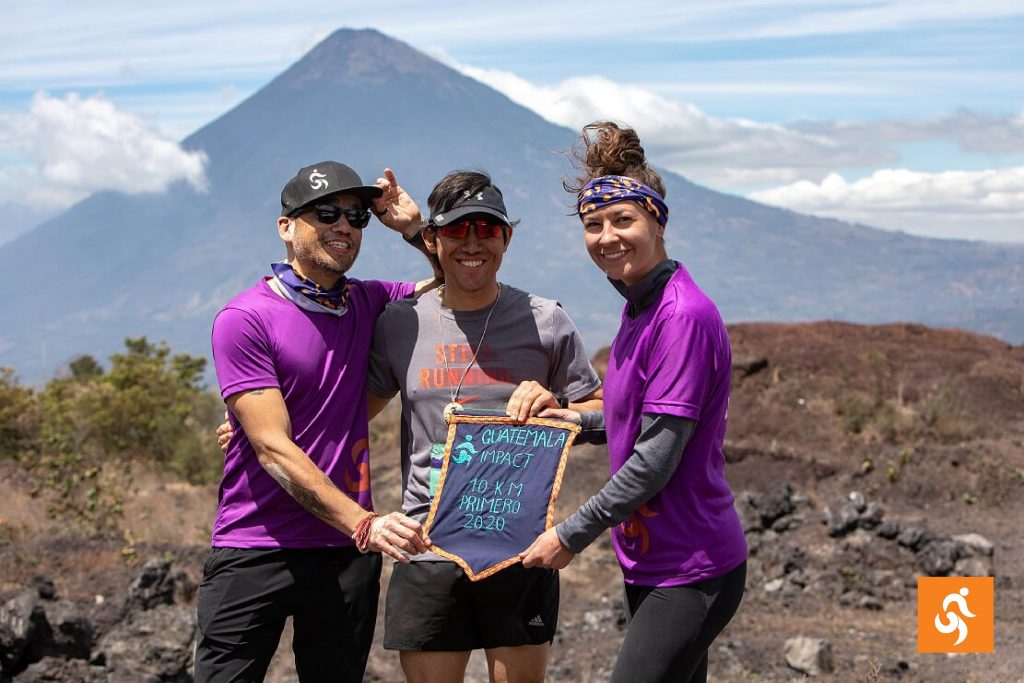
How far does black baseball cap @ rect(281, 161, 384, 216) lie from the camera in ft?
11.9

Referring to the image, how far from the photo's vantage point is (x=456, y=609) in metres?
3.45

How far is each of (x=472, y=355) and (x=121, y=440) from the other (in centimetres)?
1519

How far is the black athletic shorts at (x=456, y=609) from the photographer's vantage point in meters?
3.44

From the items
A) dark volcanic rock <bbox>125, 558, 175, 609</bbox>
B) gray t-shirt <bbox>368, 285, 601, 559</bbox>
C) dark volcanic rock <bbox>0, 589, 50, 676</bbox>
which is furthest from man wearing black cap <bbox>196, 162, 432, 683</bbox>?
dark volcanic rock <bbox>125, 558, 175, 609</bbox>

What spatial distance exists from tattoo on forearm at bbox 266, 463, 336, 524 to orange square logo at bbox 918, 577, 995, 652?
16.9 feet

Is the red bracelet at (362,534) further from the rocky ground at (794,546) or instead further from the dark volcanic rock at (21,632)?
the dark volcanic rock at (21,632)

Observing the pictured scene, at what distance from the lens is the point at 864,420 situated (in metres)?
15.9

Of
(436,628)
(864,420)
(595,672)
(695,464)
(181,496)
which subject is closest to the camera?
(695,464)

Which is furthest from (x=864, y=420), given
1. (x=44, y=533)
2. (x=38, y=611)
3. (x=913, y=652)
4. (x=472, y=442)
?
(x=472, y=442)

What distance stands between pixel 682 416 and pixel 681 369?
0.13 meters

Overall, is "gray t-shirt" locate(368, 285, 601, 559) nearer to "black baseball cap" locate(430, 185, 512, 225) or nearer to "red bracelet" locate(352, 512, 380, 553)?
"red bracelet" locate(352, 512, 380, 553)

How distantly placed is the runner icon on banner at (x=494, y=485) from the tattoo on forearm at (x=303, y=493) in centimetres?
33

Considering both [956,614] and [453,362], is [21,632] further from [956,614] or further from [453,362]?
[956,614]

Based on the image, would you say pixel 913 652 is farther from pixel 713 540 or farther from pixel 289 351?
pixel 289 351
